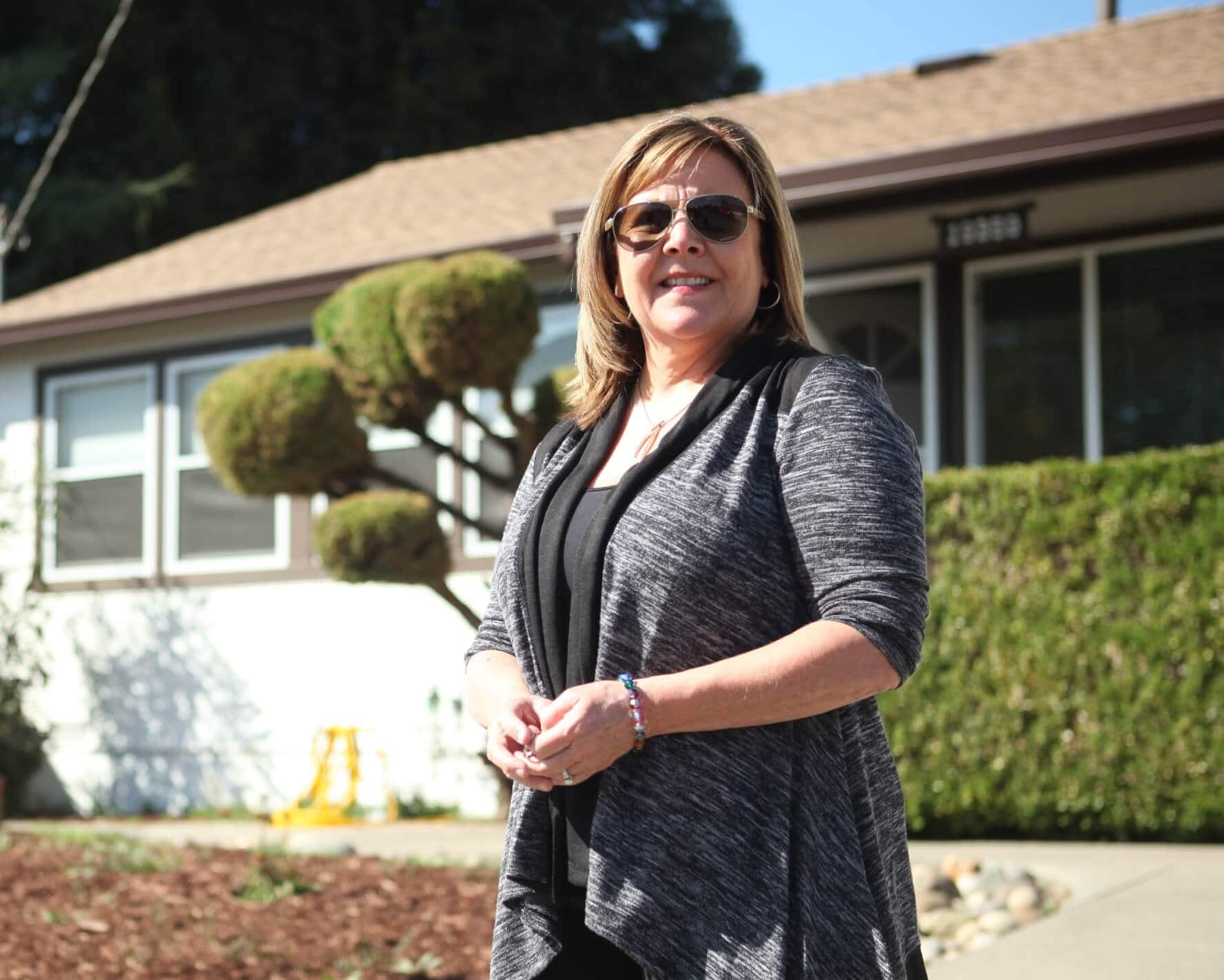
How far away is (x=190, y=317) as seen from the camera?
40.1 ft

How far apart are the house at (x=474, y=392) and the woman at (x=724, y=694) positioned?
660 cm

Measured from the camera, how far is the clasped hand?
196 cm

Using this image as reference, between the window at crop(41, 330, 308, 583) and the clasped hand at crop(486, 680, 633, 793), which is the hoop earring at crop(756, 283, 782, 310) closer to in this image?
the clasped hand at crop(486, 680, 633, 793)

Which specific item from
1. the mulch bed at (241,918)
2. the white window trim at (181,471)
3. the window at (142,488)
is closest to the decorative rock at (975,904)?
the mulch bed at (241,918)

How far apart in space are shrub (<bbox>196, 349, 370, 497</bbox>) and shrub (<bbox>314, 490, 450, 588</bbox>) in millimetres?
281

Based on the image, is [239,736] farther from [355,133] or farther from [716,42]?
[716,42]

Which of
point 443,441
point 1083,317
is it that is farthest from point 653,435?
point 443,441

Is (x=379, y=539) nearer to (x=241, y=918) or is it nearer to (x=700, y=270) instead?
(x=241, y=918)

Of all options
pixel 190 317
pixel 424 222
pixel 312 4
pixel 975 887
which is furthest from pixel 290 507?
pixel 312 4

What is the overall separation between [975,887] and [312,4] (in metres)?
23.7

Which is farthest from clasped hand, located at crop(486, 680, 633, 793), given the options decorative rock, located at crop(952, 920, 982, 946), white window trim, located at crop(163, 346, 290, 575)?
white window trim, located at crop(163, 346, 290, 575)

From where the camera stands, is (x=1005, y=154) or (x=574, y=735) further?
(x=1005, y=154)

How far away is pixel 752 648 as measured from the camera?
204 centimetres

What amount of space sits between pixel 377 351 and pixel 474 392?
3040mm
